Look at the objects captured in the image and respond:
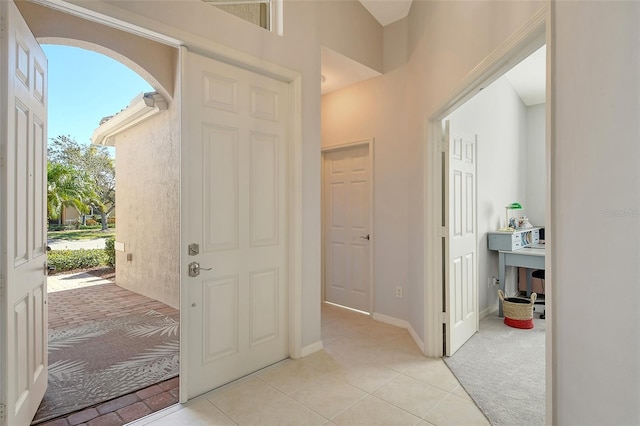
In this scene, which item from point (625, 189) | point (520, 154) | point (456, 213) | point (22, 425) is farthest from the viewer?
point (520, 154)

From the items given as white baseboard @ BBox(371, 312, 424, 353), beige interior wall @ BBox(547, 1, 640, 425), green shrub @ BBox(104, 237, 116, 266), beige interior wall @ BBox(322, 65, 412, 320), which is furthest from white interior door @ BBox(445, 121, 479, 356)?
green shrub @ BBox(104, 237, 116, 266)

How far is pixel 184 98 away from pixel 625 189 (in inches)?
90.7

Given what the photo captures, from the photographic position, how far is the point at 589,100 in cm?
111

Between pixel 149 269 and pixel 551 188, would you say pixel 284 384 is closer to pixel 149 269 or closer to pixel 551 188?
pixel 551 188

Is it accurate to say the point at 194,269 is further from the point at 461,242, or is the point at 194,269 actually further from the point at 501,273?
the point at 501,273

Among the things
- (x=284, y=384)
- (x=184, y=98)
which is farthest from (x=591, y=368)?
(x=184, y=98)

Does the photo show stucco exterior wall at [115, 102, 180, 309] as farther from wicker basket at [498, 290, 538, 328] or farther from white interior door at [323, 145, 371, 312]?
wicker basket at [498, 290, 538, 328]

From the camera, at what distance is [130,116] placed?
5.20 meters

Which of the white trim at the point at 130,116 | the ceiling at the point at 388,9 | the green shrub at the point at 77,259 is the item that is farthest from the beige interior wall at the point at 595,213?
the green shrub at the point at 77,259

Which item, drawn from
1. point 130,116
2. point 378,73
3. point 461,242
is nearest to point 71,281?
point 130,116

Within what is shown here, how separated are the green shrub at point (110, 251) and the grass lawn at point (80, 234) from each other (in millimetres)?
342

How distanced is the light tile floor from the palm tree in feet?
21.1

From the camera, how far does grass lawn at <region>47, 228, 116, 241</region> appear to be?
6914 mm

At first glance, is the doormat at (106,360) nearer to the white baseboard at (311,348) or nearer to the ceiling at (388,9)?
the white baseboard at (311,348)
